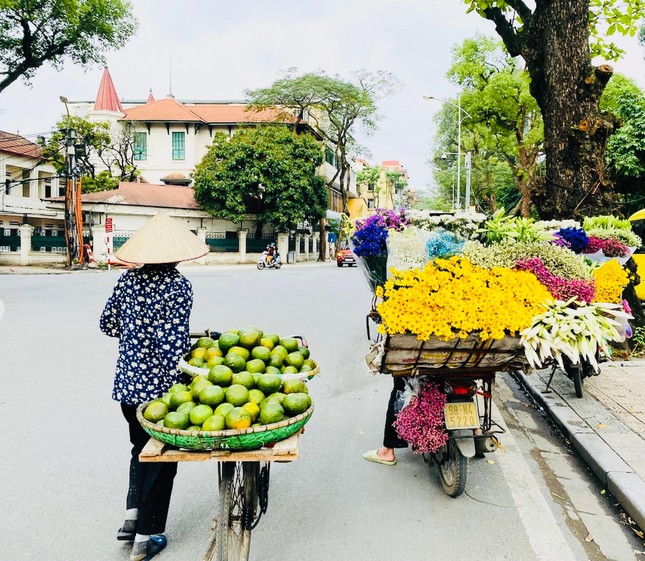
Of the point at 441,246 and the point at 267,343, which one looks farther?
the point at 441,246

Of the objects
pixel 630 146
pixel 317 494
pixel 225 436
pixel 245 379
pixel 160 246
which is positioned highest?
pixel 630 146

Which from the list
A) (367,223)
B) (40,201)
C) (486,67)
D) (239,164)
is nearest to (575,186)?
(367,223)

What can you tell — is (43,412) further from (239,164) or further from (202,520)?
(239,164)

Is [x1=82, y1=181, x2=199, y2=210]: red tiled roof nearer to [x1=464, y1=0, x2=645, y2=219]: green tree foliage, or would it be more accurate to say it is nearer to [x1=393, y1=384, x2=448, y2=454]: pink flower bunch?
[x1=464, y1=0, x2=645, y2=219]: green tree foliage

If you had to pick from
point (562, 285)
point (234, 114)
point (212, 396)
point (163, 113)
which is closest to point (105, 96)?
point (163, 113)

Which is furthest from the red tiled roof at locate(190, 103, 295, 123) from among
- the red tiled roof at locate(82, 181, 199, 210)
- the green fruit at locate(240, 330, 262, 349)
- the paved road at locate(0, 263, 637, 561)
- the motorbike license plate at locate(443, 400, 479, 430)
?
the green fruit at locate(240, 330, 262, 349)

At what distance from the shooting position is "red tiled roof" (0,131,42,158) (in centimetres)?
3738

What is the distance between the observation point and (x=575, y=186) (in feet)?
24.5

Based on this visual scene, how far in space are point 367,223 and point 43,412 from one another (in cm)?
369

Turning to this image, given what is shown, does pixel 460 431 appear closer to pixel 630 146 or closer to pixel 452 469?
pixel 452 469

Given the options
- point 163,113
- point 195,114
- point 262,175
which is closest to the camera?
point 262,175

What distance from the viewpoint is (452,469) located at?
356 centimetres

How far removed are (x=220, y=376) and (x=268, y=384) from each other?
233 millimetres

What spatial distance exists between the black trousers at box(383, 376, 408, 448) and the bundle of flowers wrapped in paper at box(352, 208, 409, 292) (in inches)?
30.4
